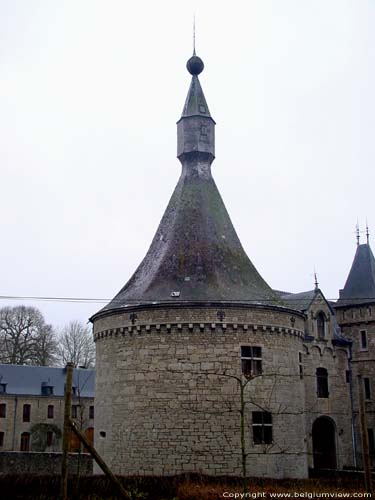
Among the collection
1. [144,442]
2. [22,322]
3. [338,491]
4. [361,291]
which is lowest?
[338,491]

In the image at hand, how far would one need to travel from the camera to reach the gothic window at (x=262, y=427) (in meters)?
24.8

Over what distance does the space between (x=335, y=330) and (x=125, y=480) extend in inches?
636

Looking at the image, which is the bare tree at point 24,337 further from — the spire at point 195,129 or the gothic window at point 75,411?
the spire at point 195,129

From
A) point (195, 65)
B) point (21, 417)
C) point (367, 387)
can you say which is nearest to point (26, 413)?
point (21, 417)

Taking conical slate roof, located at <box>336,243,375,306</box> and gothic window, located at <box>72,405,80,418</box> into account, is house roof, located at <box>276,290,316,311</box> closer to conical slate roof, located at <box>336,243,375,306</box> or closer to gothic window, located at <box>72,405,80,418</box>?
conical slate roof, located at <box>336,243,375,306</box>

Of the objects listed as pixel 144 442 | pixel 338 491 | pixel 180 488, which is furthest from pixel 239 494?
pixel 144 442

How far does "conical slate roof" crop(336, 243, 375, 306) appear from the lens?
3503cm

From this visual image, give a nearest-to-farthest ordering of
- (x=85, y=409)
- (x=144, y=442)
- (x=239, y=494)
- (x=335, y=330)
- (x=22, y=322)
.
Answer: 1. (x=239, y=494)
2. (x=144, y=442)
3. (x=335, y=330)
4. (x=85, y=409)
5. (x=22, y=322)

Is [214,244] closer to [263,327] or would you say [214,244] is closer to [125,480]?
[263,327]

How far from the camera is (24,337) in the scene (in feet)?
211

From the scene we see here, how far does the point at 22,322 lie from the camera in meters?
64.8

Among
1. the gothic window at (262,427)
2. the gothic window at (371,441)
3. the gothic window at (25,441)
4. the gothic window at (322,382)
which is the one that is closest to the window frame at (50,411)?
the gothic window at (25,441)

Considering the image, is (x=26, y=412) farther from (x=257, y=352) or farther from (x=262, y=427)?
(x=257, y=352)

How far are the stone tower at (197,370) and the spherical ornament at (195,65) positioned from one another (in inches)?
383
